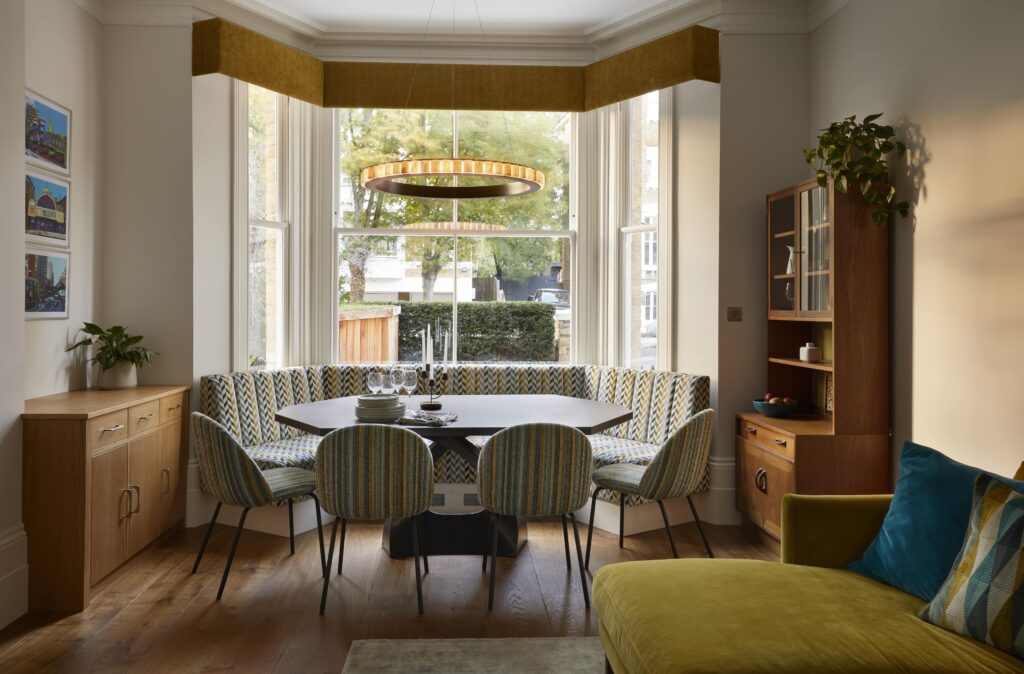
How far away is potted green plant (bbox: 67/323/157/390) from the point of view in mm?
4230

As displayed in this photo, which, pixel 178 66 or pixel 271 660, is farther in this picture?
pixel 178 66

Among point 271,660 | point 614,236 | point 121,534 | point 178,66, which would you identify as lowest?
point 271,660

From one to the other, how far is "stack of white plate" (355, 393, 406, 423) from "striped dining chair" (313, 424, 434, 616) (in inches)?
17.2

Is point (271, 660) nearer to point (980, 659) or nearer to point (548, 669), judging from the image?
point (548, 669)

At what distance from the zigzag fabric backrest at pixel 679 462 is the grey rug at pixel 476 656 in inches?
32.8

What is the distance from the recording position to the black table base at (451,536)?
153 inches

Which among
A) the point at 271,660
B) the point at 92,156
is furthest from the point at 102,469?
the point at 92,156

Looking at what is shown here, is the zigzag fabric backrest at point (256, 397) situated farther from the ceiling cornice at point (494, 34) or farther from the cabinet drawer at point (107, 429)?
the ceiling cornice at point (494, 34)

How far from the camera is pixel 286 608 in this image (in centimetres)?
336

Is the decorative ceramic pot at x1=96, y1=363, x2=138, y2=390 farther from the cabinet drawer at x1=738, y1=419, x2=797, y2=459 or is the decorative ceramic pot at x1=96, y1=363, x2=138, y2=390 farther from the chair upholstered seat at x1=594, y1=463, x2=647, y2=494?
the cabinet drawer at x1=738, y1=419, x2=797, y2=459

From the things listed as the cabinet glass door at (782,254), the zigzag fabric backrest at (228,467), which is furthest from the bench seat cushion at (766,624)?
the cabinet glass door at (782,254)

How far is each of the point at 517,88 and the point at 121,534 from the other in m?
3.67

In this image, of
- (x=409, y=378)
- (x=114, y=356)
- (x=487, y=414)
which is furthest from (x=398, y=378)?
(x=114, y=356)

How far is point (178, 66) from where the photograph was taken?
452 centimetres
